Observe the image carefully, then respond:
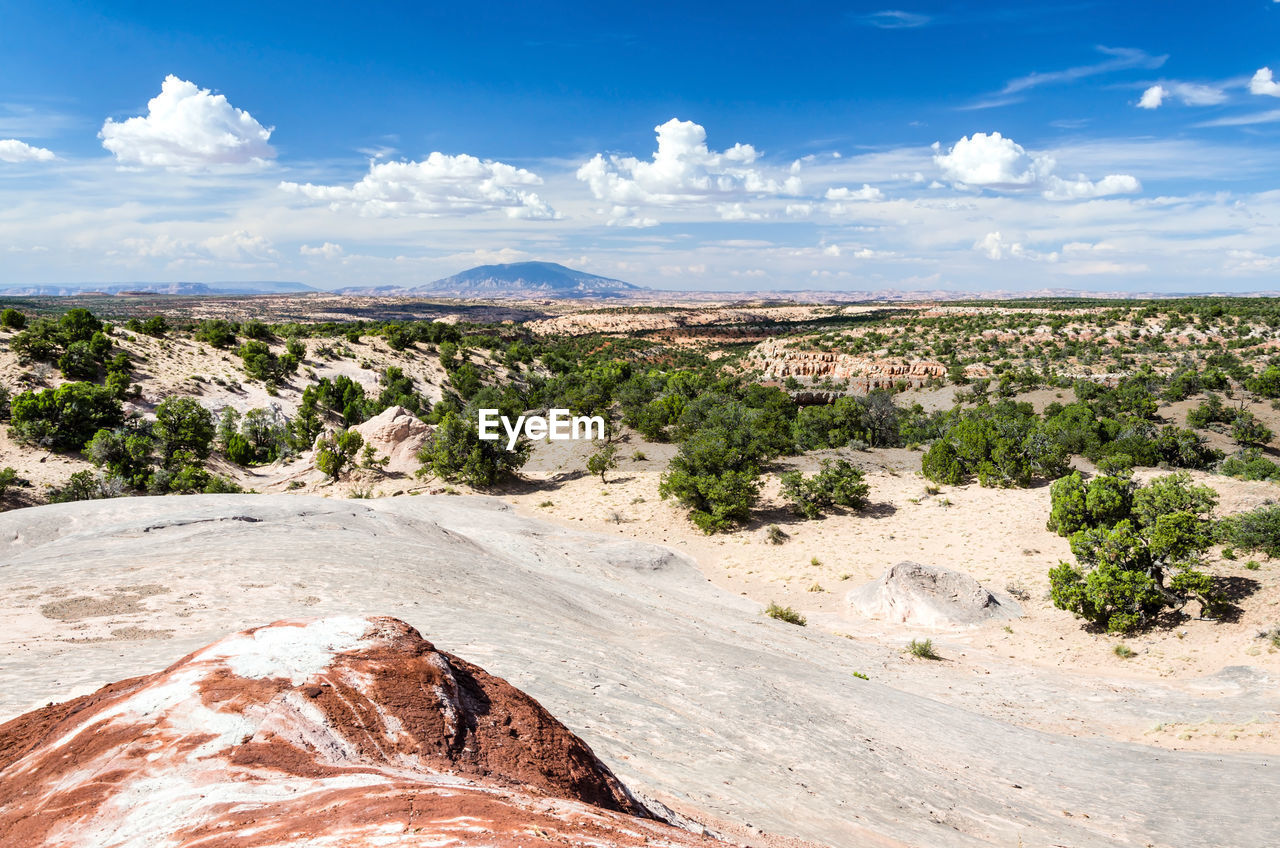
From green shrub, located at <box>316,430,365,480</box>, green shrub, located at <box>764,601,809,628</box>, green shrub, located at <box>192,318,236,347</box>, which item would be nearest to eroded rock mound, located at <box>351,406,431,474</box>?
green shrub, located at <box>316,430,365,480</box>

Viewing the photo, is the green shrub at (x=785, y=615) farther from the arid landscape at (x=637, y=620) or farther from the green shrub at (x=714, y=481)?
the green shrub at (x=714, y=481)

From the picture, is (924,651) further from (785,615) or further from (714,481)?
(714,481)

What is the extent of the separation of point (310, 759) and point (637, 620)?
9988mm

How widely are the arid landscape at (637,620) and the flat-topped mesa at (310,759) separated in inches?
1.2

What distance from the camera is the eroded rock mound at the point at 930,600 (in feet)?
53.4

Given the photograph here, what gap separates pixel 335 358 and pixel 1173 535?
171 feet

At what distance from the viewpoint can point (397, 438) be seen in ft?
101

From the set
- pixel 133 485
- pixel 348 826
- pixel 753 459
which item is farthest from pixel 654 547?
pixel 133 485

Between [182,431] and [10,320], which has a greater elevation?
[10,320]

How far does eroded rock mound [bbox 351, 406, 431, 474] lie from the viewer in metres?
30.1

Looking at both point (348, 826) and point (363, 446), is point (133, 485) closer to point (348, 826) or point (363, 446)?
point (363, 446)

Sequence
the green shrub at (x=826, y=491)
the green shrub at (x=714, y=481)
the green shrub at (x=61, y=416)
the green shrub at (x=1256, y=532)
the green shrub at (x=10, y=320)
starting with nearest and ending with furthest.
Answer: the green shrub at (x=1256, y=532) → the green shrub at (x=714, y=481) → the green shrub at (x=826, y=491) → the green shrub at (x=61, y=416) → the green shrub at (x=10, y=320)
